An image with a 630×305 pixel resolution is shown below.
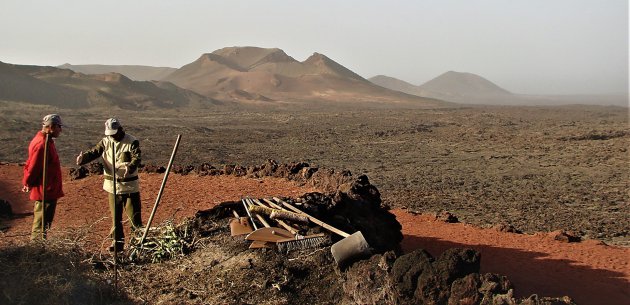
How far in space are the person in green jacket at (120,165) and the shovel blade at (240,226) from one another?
1040 millimetres

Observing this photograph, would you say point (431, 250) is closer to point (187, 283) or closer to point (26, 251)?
point (187, 283)

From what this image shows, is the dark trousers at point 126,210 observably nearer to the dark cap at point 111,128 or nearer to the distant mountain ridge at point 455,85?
the dark cap at point 111,128

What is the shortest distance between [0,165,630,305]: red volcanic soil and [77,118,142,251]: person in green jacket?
42 cm

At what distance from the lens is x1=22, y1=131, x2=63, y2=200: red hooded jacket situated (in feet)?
19.9

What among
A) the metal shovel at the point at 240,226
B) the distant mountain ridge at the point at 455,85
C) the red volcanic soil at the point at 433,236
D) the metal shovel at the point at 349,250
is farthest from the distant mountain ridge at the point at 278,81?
the metal shovel at the point at 349,250

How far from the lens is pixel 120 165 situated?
6434mm

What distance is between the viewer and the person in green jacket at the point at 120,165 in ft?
20.8

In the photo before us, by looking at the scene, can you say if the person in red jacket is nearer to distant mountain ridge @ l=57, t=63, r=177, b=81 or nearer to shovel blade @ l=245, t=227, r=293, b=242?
shovel blade @ l=245, t=227, r=293, b=242

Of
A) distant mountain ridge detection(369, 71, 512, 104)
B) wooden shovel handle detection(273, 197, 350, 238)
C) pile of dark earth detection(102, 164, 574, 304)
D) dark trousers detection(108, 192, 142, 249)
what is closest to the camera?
pile of dark earth detection(102, 164, 574, 304)

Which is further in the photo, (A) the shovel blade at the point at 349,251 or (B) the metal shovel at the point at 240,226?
(B) the metal shovel at the point at 240,226

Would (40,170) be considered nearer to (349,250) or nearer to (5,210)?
(349,250)

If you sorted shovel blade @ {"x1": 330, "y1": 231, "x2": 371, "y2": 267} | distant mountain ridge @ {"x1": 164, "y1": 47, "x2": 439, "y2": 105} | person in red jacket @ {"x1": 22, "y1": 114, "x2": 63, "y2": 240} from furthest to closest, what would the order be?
distant mountain ridge @ {"x1": 164, "y1": 47, "x2": 439, "y2": 105}
person in red jacket @ {"x1": 22, "y1": 114, "x2": 63, "y2": 240}
shovel blade @ {"x1": 330, "y1": 231, "x2": 371, "y2": 267}

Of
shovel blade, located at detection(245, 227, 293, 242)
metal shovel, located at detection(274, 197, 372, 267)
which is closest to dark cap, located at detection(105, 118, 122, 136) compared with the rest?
shovel blade, located at detection(245, 227, 293, 242)

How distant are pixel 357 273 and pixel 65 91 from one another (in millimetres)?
52163
